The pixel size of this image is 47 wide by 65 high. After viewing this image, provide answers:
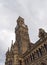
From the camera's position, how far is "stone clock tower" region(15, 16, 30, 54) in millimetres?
61350

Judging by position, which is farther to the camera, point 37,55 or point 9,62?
point 9,62

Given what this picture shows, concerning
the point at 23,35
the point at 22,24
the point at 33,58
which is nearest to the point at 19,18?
the point at 22,24

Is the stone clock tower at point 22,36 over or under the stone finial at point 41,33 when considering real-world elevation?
over

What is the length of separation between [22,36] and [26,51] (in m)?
13.0

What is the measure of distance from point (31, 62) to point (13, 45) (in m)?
16.7

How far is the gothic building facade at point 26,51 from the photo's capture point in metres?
45.3

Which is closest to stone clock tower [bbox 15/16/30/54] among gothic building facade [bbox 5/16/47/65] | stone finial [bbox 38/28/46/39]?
gothic building facade [bbox 5/16/47/65]

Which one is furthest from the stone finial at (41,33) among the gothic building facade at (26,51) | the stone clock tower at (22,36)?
the stone clock tower at (22,36)

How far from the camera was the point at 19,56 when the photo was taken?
54.2m

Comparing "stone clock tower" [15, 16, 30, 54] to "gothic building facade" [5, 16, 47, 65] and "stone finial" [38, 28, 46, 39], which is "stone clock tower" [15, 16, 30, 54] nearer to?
"gothic building facade" [5, 16, 47, 65]

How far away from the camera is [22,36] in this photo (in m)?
65.2

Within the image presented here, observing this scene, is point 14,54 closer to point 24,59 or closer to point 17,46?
point 24,59

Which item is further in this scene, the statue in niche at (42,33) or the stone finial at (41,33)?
the stone finial at (41,33)

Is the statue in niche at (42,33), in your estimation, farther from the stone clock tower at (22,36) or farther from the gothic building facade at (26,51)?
the stone clock tower at (22,36)
